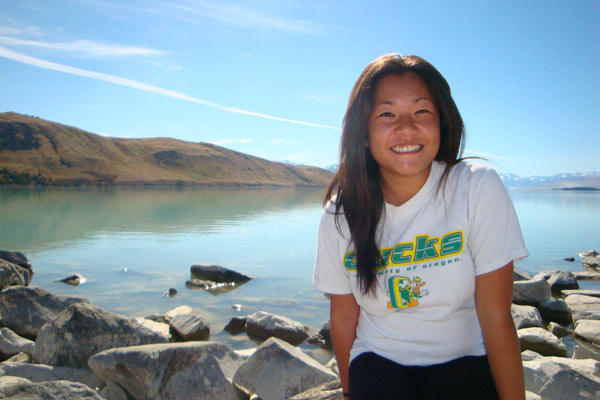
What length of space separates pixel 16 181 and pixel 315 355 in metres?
90.8

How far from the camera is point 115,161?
124438mm

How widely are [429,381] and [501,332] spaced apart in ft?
1.48

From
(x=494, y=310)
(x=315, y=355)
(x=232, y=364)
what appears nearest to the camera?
(x=494, y=310)

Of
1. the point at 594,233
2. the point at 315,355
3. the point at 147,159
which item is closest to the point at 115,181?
the point at 147,159

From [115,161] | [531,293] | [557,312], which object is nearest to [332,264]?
[557,312]

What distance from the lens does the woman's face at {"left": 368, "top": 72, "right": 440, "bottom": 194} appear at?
2500 mm

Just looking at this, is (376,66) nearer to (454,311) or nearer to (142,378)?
(454,311)

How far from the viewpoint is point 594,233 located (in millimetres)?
26656

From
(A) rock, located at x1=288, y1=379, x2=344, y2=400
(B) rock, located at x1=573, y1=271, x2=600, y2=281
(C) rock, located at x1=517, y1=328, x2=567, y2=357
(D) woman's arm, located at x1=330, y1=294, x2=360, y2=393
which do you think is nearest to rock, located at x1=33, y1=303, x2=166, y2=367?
(A) rock, located at x1=288, y1=379, x2=344, y2=400

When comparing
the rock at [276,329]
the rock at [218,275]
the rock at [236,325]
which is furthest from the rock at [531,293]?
the rock at [218,275]

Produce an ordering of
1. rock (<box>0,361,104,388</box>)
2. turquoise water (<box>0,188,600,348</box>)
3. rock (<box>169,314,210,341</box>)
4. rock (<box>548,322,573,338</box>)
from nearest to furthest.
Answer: rock (<box>0,361,104,388</box>) → rock (<box>169,314,210,341</box>) → rock (<box>548,322,573,338</box>) → turquoise water (<box>0,188,600,348</box>)

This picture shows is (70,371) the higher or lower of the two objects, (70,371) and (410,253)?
the lower

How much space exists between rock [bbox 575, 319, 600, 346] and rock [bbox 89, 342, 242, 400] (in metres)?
6.29

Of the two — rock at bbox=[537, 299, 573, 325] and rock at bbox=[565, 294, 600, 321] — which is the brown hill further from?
rock at bbox=[565, 294, 600, 321]
